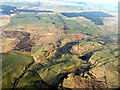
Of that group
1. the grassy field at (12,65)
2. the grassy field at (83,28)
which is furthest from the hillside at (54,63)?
the grassy field at (83,28)

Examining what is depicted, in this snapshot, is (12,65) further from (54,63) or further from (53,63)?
(54,63)

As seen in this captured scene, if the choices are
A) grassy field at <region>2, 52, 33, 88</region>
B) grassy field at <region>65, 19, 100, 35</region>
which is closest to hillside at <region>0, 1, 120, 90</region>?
grassy field at <region>2, 52, 33, 88</region>

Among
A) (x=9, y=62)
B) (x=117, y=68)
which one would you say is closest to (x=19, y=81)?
(x=9, y=62)

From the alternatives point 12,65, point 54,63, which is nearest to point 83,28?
point 54,63

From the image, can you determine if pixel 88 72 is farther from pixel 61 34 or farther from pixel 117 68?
pixel 61 34

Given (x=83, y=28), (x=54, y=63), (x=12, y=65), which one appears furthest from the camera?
(x=83, y=28)

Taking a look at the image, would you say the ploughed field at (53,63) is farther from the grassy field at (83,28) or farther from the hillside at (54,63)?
the grassy field at (83,28)

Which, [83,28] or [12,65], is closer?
[12,65]

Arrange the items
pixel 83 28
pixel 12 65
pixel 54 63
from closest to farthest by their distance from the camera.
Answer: pixel 12 65 < pixel 54 63 < pixel 83 28

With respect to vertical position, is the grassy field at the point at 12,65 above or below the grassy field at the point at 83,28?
below
